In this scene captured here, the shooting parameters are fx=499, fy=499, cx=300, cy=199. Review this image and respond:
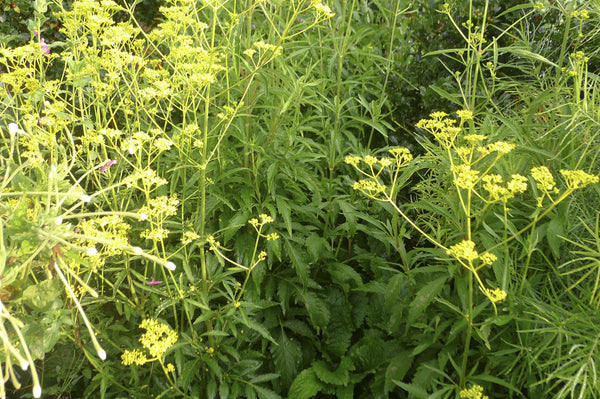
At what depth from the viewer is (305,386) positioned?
2.27m

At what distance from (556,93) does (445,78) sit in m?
1.30

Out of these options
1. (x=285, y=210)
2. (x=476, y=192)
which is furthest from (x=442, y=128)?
(x=285, y=210)

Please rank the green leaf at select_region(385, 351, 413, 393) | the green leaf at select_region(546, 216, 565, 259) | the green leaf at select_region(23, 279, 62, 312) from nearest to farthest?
the green leaf at select_region(23, 279, 62, 312)
the green leaf at select_region(546, 216, 565, 259)
the green leaf at select_region(385, 351, 413, 393)

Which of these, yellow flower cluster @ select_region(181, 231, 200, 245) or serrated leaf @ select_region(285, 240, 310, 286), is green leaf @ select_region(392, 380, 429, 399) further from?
yellow flower cluster @ select_region(181, 231, 200, 245)

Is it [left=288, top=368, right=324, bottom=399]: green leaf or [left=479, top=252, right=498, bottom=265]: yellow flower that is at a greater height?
[left=479, top=252, right=498, bottom=265]: yellow flower

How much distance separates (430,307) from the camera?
2170 millimetres

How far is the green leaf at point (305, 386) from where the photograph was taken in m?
2.25

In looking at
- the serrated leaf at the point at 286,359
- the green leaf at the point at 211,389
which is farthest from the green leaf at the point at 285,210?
the green leaf at the point at 211,389

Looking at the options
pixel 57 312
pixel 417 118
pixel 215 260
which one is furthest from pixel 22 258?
pixel 417 118

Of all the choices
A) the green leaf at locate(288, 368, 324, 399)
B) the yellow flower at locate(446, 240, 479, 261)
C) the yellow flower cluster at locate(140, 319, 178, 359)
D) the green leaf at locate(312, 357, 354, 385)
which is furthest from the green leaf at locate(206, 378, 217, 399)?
the yellow flower at locate(446, 240, 479, 261)

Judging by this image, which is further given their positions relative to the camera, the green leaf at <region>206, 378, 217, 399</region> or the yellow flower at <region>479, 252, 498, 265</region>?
the green leaf at <region>206, 378, 217, 399</region>

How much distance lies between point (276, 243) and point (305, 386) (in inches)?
26.8

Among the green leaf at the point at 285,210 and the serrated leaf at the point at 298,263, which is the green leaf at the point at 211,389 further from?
the green leaf at the point at 285,210

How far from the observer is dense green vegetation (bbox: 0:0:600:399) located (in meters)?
1.69
